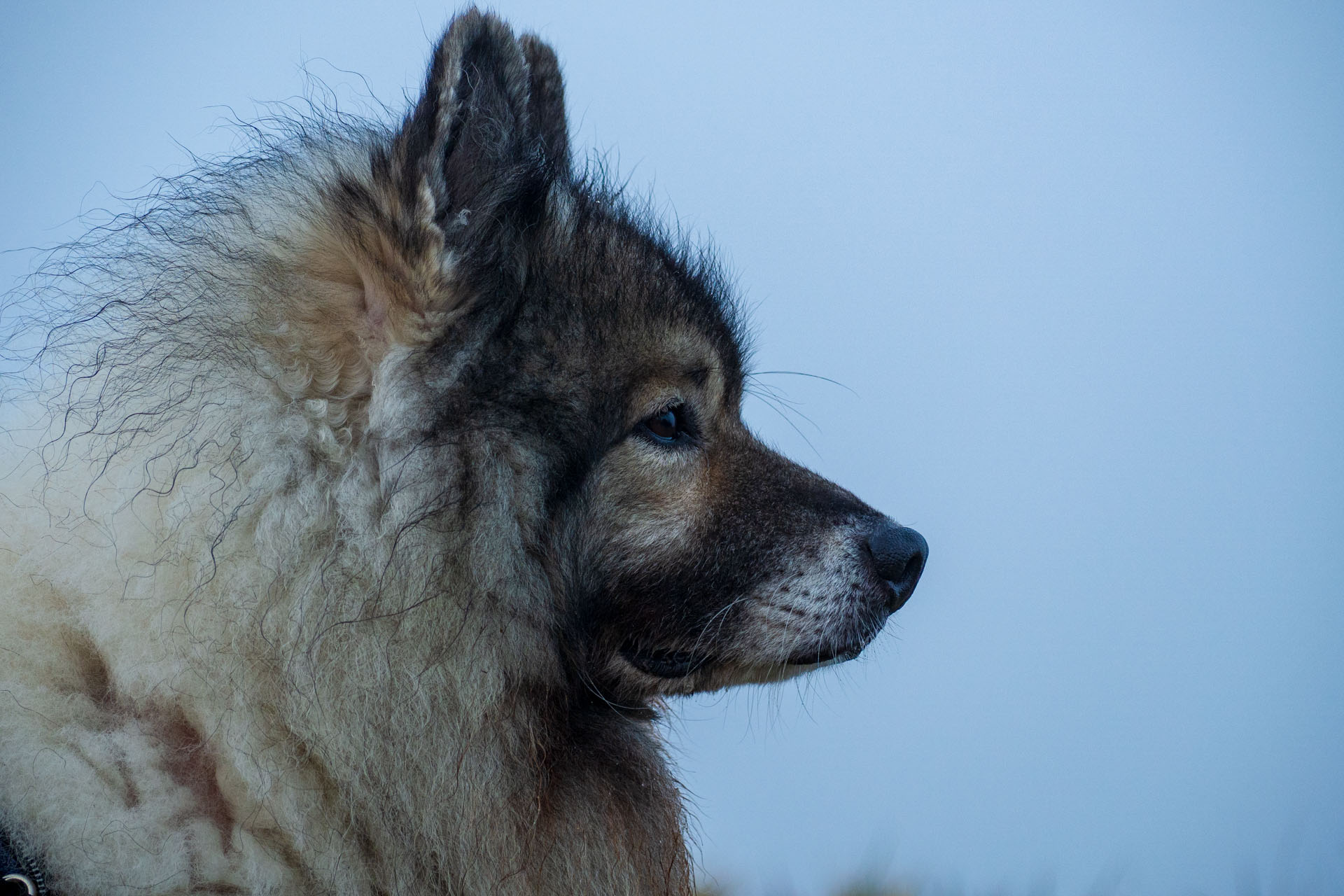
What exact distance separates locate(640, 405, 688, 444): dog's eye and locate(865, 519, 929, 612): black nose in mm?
474

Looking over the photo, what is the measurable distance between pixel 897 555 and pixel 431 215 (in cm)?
121

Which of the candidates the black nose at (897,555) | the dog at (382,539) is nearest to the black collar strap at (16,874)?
the dog at (382,539)

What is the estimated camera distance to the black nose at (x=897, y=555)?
2.35m

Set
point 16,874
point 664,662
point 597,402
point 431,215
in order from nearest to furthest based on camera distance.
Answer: point 16,874 → point 431,215 → point 597,402 → point 664,662

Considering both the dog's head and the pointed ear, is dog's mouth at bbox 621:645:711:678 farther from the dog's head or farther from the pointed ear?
the pointed ear

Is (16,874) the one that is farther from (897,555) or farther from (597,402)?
(897,555)

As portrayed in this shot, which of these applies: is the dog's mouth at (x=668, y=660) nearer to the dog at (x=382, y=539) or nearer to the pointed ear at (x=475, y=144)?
the dog at (x=382, y=539)

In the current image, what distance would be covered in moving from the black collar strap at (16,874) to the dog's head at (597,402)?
940mm

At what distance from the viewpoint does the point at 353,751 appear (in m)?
1.92

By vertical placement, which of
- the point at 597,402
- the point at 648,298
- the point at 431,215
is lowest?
the point at 597,402

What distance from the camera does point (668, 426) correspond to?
2285 mm

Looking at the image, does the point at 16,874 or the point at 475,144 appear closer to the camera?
the point at 16,874

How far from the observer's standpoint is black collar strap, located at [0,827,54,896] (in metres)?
1.66

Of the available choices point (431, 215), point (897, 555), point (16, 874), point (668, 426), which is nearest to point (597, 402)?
point (668, 426)
